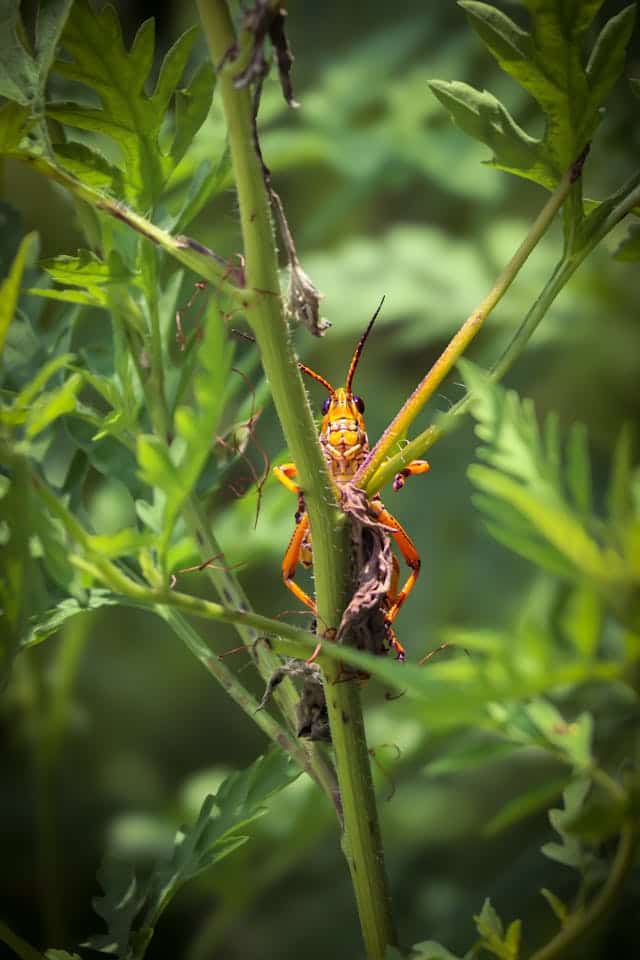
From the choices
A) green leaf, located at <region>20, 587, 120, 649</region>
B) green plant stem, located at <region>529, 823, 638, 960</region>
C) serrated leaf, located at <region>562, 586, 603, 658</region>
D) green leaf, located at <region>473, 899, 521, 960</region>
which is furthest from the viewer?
green leaf, located at <region>20, 587, 120, 649</region>

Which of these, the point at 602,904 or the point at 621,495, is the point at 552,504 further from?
the point at 602,904

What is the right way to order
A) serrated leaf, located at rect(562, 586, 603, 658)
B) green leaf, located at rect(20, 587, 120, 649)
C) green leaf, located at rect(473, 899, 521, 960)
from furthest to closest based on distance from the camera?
green leaf, located at rect(20, 587, 120, 649)
green leaf, located at rect(473, 899, 521, 960)
serrated leaf, located at rect(562, 586, 603, 658)

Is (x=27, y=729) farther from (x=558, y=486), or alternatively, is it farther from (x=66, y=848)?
(x=558, y=486)

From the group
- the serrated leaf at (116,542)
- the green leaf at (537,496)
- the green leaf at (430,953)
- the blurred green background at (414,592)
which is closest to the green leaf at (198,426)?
the serrated leaf at (116,542)

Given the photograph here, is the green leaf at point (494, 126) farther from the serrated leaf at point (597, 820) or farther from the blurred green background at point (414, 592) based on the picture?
the blurred green background at point (414, 592)

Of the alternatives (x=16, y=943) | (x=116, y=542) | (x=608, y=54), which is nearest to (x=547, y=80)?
(x=608, y=54)

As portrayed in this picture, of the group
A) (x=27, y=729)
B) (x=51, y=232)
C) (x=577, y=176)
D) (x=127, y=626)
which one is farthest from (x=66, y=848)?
(x=577, y=176)

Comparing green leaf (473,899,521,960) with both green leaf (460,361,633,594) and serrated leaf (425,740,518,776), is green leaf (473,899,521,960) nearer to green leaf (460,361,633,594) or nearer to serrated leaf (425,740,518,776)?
serrated leaf (425,740,518,776)

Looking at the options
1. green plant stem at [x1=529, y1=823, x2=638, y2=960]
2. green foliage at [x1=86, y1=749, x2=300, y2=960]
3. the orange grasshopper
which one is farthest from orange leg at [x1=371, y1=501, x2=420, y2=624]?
green plant stem at [x1=529, y1=823, x2=638, y2=960]
